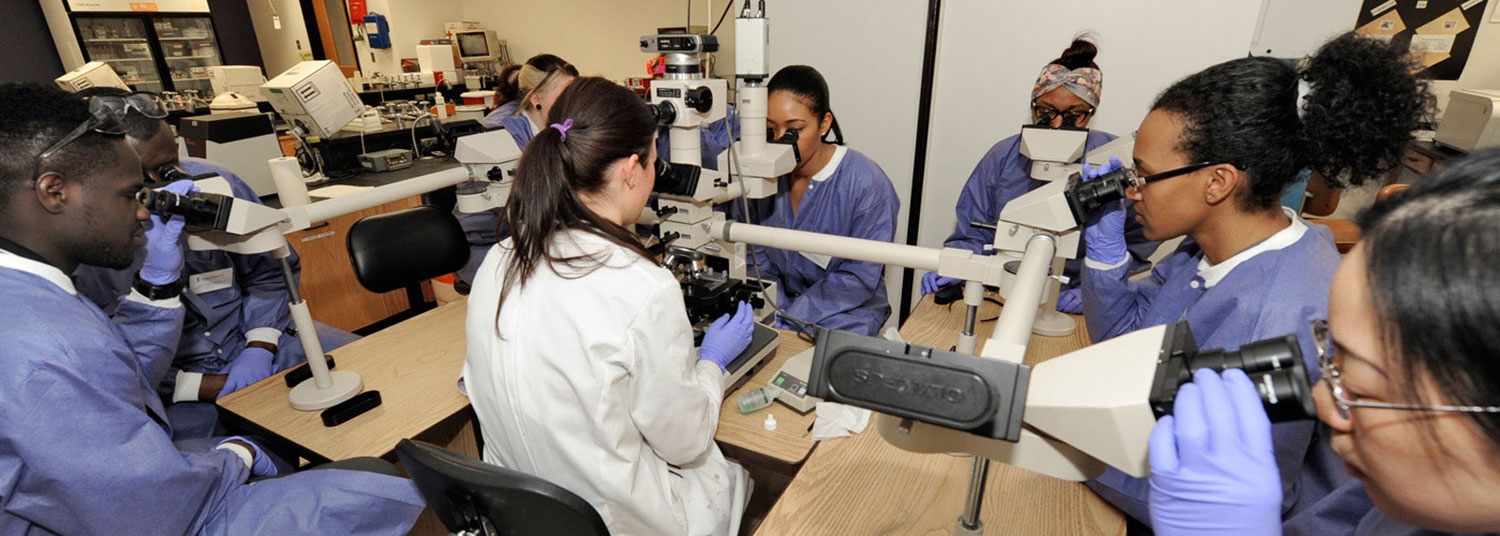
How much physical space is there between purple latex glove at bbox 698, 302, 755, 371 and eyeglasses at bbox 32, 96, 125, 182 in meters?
1.16

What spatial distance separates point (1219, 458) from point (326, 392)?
162 centimetres

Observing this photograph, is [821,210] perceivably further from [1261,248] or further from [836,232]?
[1261,248]

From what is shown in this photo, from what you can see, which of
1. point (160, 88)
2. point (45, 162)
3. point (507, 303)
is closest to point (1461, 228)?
point (507, 303)

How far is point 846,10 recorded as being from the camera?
2.47 meters

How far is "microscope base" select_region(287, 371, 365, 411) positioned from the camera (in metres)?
1.35

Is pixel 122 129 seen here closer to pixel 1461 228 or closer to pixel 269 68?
pixel 1461 228

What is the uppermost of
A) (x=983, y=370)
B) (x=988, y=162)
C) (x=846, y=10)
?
(x=846, y=10)

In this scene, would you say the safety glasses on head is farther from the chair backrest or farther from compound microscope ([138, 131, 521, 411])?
the chair backrest

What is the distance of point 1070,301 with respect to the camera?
178 cm

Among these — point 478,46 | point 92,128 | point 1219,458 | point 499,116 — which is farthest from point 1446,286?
point 478,46

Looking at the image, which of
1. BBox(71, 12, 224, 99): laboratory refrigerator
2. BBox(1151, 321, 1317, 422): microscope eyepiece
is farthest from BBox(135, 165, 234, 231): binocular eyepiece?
BBox(71, 12, 224, 99): laboratory refrigerator

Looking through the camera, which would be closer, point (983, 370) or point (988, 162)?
point (983, 370)

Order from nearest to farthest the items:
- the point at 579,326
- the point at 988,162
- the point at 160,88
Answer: the point at 579,326 < the point at 988,162 < the point at 160,88

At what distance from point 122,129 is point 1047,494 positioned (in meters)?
1.85
